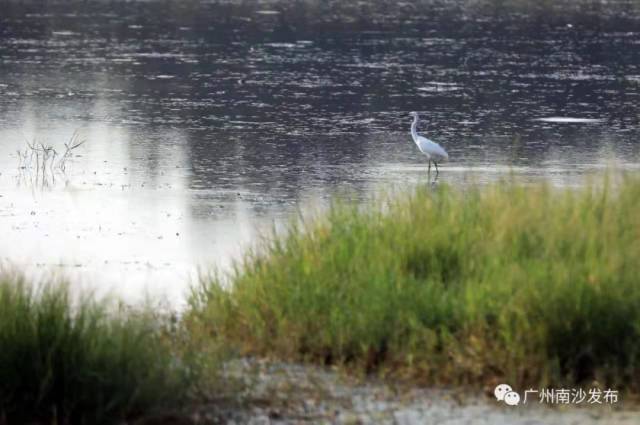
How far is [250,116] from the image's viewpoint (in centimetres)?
1958

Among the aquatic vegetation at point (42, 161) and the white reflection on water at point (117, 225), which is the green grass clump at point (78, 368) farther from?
the aquatic vegetation at point (42, 161)

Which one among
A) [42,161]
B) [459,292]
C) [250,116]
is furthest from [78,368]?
[250,116]

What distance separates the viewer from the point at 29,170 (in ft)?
50.5

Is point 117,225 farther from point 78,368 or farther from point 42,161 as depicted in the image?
point 78,368

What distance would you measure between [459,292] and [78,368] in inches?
87.8

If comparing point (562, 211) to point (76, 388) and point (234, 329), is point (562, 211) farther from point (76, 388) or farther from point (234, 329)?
point (76, 388)

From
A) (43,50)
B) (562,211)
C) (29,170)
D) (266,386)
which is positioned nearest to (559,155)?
(29,170)

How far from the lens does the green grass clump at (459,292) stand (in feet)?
23.1

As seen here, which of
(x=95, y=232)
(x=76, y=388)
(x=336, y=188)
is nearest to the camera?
(x=76, y=388)

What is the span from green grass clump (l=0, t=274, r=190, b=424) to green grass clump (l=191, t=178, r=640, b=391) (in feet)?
4.04

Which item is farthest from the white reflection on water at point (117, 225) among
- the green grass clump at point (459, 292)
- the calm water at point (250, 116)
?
the green grass clump at point (459, 292)

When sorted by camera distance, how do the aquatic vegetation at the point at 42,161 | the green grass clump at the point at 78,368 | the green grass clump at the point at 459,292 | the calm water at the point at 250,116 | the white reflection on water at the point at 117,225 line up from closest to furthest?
1. the green grass clump at the point at 78,368
2. the green grass clump at the point at 459,292
3. the white reflection on water at the point at 117,225
4. the calm water at the point at 250,116
5. the aquatic vegetation at the point at 42,161

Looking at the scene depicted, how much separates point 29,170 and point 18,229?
3.26 meters

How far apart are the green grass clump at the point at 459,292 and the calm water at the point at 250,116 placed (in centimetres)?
162
